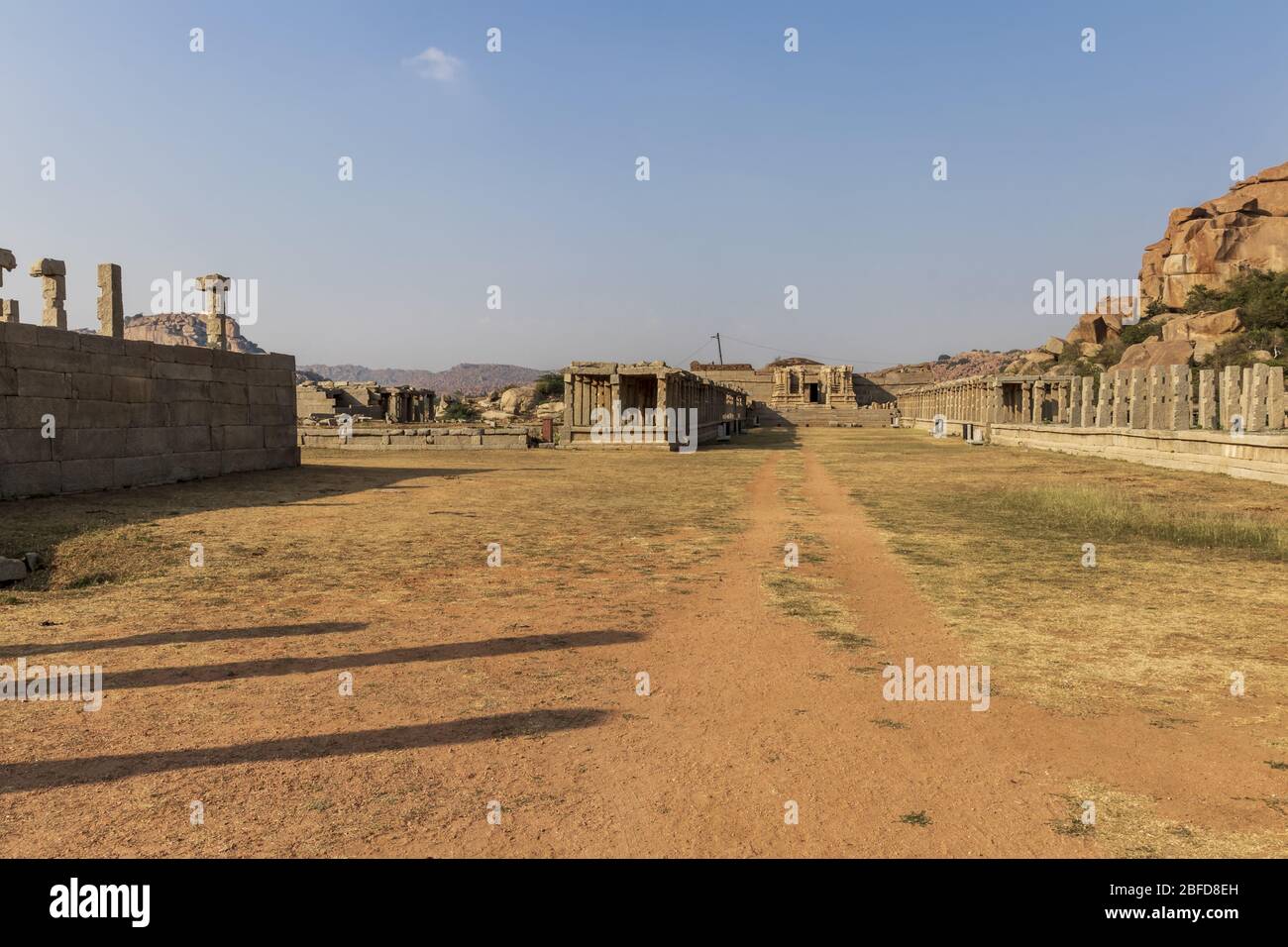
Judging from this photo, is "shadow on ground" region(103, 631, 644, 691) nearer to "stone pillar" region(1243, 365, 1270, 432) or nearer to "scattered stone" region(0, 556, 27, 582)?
"scattered stone" region(0, 556, 27, 582)

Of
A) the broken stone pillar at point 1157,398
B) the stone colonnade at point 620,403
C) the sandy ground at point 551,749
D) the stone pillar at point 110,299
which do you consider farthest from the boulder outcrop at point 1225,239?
the sandy ground at point 551,749

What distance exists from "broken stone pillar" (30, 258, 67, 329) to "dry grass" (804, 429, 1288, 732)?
15.2m

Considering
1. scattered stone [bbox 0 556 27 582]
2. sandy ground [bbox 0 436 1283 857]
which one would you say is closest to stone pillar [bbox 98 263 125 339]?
scattered stone [bbox 0 556 27 582]

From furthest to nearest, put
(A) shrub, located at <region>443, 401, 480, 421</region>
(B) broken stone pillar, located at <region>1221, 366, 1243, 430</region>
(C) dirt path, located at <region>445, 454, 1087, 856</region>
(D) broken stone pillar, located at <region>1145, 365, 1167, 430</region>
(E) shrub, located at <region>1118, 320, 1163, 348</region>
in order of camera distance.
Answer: (E) shrub, located at <region>1118, 320, 1163, 348</region> → (A) shrub, located at <region>443, 401, 480, 421</region> → (D) broken stone pillar, located at <region>1145, 365, 1167, 430</region> → (B) broken stone pillar, located at <region>1221, 366, 1243, 430</region> → (C) dirt path, located at <region>445, 454, 1087, 856</region>

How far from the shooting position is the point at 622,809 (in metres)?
3.37

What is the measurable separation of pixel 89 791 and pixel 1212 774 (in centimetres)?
503

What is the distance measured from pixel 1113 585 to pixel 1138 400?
19753mm

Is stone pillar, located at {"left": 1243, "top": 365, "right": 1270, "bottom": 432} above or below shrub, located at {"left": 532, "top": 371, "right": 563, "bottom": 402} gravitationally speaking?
below

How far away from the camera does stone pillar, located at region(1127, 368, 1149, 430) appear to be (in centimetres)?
2386

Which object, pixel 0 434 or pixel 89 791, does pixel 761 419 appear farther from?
pixel 89 791

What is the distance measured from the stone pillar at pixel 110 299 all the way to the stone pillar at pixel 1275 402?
24632 mm

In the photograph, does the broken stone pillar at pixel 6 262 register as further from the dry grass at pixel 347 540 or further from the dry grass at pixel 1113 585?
the dry grass at pixel 1113 585

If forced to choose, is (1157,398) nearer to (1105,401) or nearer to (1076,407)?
(1105,401)
